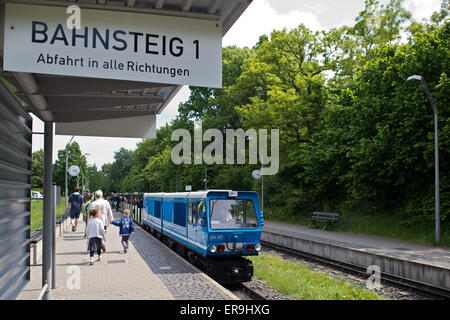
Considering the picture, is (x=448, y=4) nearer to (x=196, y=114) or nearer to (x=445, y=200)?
(x=445, y=200)

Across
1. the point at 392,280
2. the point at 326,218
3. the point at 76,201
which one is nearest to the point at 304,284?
the point at 392,280

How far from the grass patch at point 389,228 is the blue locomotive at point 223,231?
333 inches

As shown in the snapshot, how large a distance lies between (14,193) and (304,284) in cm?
717

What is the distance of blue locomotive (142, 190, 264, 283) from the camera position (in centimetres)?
1127

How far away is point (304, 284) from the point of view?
10602 mm

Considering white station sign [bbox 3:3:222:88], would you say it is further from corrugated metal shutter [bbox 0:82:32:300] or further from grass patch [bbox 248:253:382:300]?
grass patch [bbox 248:253:382:300]

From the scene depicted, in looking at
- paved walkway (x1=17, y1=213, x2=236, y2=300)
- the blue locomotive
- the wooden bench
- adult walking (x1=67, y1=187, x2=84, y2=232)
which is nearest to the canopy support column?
paved walkway (x1=17, y1=213, x2=236, y2=300)

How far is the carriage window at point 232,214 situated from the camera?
38.3ft

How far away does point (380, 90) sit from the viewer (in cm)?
2019

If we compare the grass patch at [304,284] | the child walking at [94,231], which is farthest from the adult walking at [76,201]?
the grass patch at [304,284]

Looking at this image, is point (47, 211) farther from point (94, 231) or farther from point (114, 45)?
point (94, 231)

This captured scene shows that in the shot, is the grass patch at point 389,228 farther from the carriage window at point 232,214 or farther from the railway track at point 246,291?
the railway track at point 246,291

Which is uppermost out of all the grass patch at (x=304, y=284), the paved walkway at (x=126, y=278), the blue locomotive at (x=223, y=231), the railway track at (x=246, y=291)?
the blue locomotive at (x=223, y=231)
